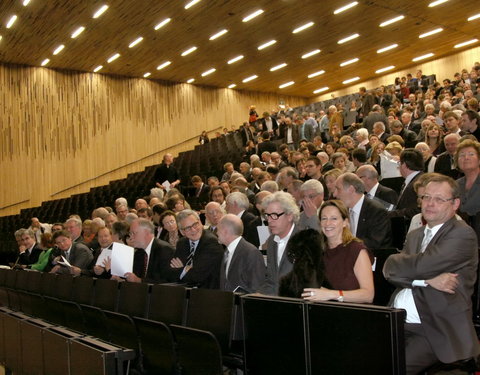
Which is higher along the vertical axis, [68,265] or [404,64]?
[404,64]

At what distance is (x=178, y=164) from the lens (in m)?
17.8

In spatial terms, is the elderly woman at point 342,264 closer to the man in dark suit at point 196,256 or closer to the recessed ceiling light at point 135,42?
the man in dark suit at point 196,256

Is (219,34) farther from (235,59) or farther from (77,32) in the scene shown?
(77,32)

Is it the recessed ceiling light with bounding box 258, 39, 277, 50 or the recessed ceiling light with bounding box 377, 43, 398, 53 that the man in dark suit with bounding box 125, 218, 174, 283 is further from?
the recessed ceiling light with bounding box 377, 43, 398, 53

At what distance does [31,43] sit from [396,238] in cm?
1343

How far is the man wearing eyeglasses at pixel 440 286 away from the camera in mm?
2439

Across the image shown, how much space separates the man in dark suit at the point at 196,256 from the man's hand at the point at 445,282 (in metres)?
2.18

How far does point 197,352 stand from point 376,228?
1796mm

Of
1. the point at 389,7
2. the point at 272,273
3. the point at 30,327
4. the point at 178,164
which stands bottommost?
the point at 30,327

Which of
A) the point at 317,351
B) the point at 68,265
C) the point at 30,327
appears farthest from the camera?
the point at 68,265

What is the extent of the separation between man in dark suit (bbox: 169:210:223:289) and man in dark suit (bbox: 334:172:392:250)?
40.9 inches

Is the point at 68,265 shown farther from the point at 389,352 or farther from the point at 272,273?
the point at 389,352

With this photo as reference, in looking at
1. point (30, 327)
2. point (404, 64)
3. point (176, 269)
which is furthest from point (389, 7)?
point (30, 327)

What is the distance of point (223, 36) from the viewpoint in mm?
16234
